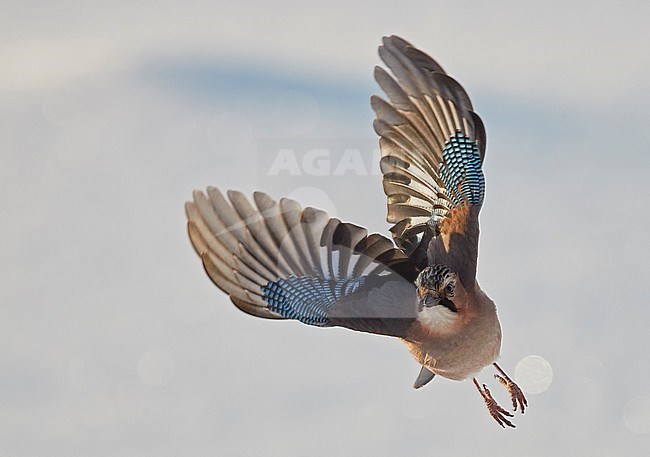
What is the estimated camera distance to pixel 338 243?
6.31 metres

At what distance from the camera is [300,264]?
679 cm

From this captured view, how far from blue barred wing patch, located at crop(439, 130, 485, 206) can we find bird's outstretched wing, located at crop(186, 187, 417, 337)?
2.10 ft

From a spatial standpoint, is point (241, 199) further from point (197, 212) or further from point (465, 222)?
point (465, 222)

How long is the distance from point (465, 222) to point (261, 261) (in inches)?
64.0

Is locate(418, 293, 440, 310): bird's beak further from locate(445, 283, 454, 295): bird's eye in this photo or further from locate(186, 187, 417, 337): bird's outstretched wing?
locate(186, 187, 417, 337): bird's outstretched wing

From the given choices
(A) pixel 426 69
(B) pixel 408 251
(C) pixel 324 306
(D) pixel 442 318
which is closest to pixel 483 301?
(D) pixel 442 318

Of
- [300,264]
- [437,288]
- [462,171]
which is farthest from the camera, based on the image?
[300,264]

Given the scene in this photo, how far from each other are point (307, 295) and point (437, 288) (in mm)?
1329

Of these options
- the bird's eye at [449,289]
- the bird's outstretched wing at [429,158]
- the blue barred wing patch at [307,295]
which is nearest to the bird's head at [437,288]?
the bird's eye at [449,289]

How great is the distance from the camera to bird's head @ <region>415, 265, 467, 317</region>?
19.1 ft

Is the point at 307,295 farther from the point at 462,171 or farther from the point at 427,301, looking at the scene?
the point at 462,171

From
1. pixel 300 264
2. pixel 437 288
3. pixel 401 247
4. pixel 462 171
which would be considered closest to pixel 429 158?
pixel 462 171

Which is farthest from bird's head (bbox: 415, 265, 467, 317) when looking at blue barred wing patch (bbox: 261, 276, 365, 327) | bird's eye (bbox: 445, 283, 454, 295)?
blue barred wing patch (bbox: 261, 276, 365, 327)

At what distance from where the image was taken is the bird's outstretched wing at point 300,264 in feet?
20.3
